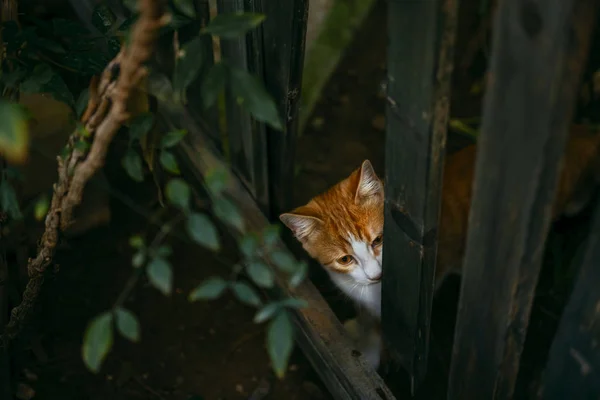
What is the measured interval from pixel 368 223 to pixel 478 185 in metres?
0.98

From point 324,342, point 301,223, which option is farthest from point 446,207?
point 324,342

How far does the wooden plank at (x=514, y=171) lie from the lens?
98cm

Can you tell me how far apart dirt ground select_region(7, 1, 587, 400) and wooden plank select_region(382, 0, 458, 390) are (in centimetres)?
28

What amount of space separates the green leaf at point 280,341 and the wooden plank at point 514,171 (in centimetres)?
41

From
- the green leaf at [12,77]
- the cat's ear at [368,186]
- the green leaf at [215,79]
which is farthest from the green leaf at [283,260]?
the cat's ear at [368,186]

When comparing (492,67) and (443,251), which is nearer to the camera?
(492,67)

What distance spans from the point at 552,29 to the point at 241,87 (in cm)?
49

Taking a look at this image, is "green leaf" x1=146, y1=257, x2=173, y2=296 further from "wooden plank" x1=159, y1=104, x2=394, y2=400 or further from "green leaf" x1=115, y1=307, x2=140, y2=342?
"wooden plank" x1=159, y1=104, x2=394, y2=400

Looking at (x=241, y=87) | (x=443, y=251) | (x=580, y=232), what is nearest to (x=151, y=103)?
(x=443, y=251)

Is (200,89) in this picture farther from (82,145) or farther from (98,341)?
(98,341)

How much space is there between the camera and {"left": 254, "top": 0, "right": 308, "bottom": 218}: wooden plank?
69.2 inches

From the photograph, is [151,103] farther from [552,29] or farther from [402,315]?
[552,29]

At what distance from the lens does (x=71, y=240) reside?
2.70 metres

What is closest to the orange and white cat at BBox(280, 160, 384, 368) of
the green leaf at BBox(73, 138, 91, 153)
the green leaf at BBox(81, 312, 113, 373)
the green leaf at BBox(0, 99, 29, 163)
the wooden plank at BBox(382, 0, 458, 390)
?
the wooden plank at BBox(382, 0, 458, 390)
